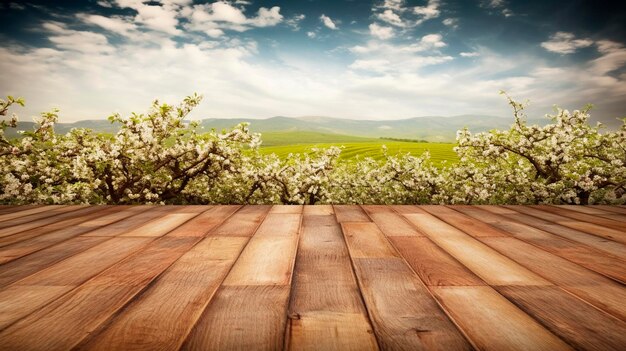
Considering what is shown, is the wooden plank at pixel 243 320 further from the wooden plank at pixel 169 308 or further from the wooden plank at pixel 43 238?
the wooden plank at pixel 43 238

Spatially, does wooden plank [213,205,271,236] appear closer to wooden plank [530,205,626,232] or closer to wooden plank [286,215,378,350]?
wooden plank [286,215,378,350]

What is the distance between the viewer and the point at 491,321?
4.38 ft

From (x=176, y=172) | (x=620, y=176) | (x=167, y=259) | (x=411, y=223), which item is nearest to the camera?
(x=167, y=259)

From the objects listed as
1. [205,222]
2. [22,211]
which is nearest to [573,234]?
[205,222]

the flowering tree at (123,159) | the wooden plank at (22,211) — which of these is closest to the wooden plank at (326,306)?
the wooden plank at (22,211)

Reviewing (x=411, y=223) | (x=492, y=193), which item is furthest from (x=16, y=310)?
(x=492, y=193)

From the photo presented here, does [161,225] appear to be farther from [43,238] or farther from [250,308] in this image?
[250,308]

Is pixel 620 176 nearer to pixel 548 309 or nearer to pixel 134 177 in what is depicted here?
pixel 548 309

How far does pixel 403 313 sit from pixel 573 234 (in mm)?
2561

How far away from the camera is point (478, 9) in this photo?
34.9 ft

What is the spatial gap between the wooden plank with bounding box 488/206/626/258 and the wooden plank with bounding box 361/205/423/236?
4.42ft

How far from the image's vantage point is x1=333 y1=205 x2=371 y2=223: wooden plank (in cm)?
337

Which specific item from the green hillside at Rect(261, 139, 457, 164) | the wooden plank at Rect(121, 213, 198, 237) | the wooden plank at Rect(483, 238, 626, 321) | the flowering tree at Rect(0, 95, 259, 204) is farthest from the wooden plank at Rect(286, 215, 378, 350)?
the green hillside at Rect(261, 139, 457, 164)

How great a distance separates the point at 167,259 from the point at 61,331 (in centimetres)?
84
